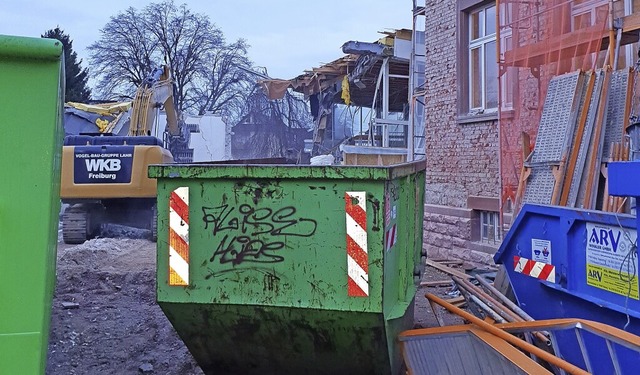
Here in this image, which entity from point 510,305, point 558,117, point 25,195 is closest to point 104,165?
point 558,117

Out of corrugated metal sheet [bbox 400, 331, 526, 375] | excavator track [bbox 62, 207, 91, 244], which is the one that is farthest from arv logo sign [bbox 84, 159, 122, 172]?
corrugated metal sheet [bbox 400, 331, 526, 375]

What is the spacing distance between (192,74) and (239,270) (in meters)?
40.8

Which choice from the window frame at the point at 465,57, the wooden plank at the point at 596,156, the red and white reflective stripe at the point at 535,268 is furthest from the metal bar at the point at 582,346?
the window frame at the point at 465,57

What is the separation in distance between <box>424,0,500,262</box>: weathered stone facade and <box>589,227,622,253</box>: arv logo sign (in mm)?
4650

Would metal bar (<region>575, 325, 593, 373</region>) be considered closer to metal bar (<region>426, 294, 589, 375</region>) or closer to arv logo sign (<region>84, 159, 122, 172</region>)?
metal bar (<region>426, 294, 589, 375</region>)

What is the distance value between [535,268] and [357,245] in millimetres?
2094

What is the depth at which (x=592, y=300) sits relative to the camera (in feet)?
13.3

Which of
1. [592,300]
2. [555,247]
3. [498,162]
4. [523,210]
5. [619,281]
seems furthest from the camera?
[498,162]

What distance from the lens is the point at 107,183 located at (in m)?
11.3

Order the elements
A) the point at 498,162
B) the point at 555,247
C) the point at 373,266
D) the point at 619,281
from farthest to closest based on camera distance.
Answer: the point at 498,162 < the point at 555,247 < the point at 619,281 < the point at 373,266

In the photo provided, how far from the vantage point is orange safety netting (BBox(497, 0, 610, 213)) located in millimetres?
6863

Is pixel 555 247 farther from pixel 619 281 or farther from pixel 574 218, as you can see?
pixel 619 281

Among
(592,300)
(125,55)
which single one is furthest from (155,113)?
(125,55)

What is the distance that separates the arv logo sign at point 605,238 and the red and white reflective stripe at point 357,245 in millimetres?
1697
